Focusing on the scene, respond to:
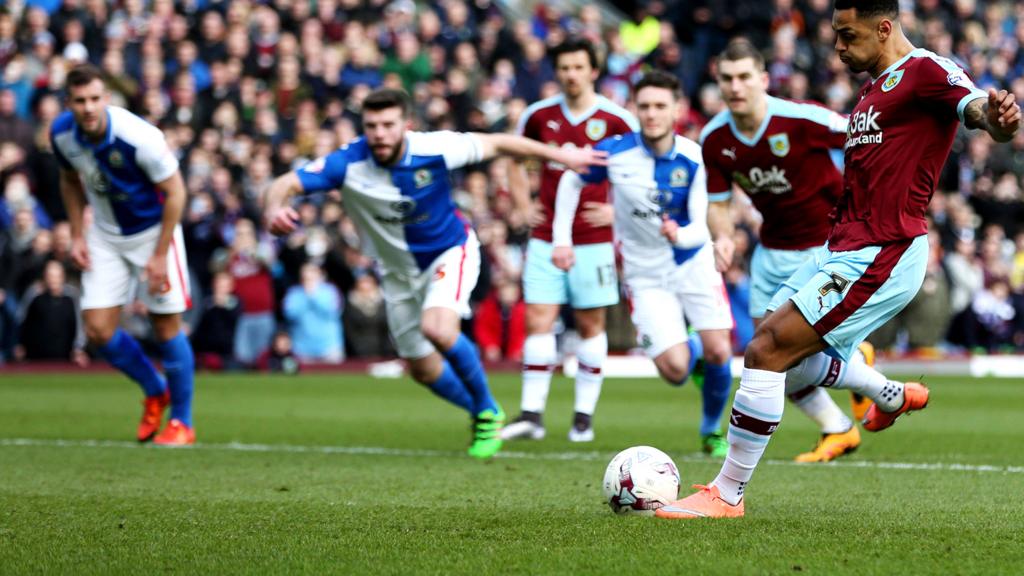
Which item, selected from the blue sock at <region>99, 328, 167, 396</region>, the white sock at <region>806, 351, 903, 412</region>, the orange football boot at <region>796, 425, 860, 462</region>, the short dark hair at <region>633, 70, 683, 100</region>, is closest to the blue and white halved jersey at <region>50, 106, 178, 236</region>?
the blue sock at <region>99, 328, 167, 396</region>

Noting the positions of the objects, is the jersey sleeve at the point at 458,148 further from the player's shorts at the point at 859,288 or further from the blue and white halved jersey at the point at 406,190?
the player's shorts at the point at 859,288

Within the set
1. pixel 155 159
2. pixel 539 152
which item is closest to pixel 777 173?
pixel 539 152

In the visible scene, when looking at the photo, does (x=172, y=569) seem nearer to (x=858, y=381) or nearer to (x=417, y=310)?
(x=858, y=381)

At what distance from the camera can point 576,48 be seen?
11.3 meters

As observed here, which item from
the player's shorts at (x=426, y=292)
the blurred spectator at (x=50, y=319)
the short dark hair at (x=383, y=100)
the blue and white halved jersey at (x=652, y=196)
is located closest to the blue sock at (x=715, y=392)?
the blue and white halved jersey at (x=652, y=196)

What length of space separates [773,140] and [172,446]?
4.54 metres

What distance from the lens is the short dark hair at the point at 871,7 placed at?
6.37 meters

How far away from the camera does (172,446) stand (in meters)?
10.5

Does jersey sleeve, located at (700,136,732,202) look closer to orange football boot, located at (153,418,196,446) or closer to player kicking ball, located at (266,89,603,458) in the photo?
player kicking ball, located at (266,89,603,458)

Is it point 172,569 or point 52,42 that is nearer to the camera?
point 172,569

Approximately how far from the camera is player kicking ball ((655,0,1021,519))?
6320mm

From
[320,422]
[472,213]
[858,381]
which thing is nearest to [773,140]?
[858,381]

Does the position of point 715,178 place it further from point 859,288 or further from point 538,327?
point 859,288

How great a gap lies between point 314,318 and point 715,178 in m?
12.1
